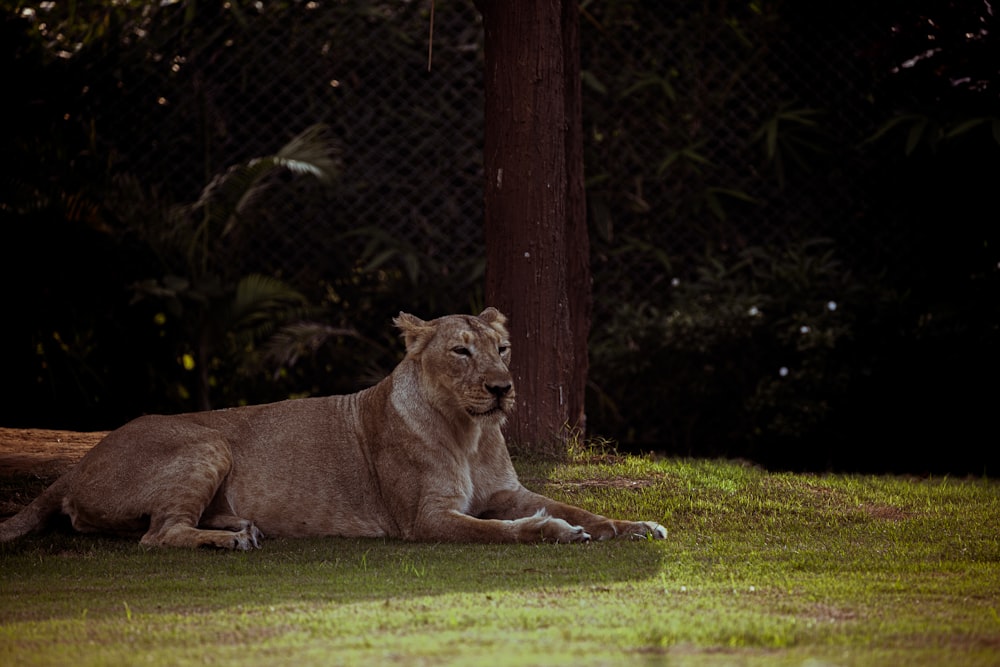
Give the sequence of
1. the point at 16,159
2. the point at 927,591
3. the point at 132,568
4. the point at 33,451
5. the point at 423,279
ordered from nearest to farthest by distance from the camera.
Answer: the point at 927,591 < the point at 132,568 < the point at 33,451 < the point at 16,159 < the point at 423,279

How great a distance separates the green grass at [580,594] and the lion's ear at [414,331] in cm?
92

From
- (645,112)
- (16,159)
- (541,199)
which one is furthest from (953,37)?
(16,159)

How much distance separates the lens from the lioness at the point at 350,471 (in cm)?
553

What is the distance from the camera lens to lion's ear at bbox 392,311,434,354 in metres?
5.82

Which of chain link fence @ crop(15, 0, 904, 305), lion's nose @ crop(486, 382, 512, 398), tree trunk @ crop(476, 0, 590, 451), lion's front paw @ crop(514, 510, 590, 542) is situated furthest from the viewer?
chain link fence @ crop(15, 0, 904, 305)

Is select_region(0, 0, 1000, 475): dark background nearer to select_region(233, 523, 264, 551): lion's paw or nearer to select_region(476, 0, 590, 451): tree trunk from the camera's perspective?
select_region(476, 0, 590, 451): tree trunk

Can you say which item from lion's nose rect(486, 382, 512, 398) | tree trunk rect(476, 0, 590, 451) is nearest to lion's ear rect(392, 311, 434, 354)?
lion's nose rect(486, 382, 512, 398)

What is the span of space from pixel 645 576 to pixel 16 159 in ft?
20.3

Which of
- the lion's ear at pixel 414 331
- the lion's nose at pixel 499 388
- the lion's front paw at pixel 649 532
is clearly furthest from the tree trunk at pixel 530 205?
the lion's front paw at pixel 649 532

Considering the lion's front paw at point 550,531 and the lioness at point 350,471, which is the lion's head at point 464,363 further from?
the lion's front paw at point 550,531

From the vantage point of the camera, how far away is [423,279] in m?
9.69

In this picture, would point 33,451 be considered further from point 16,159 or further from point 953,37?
point 953,37

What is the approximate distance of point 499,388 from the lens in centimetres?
552

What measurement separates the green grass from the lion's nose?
0.66 metres
